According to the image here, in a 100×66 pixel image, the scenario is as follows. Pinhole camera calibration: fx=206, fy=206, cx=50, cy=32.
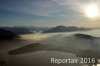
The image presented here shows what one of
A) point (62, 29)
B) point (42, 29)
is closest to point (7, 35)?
point (42, 29)

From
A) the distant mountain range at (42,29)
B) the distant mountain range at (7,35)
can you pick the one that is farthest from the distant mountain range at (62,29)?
the distant mountain range at (7,35)

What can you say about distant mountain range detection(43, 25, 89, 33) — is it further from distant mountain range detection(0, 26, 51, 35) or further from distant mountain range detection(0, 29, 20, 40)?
distant mountain range detection(0, 29, 20, 40)

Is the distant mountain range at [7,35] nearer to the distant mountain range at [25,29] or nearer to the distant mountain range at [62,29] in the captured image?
the distant mountain range at [25,29]

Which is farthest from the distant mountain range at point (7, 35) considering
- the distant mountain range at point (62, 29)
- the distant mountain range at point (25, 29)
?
the distant mountain range at point (62, 29)

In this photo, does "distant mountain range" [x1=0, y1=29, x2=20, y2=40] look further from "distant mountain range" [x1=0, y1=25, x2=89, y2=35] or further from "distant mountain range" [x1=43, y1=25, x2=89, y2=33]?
"distant mountain range" [x1=43, y1=25, x2=89, y2=33]

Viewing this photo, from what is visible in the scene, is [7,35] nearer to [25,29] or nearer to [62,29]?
[25,29]

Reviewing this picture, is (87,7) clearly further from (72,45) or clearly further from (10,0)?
(10,0)

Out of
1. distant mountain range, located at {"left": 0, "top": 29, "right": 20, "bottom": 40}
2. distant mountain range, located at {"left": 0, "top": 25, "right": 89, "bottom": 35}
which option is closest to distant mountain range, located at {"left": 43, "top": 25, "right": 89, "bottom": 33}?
distant mountain range, located at {"left": 0, "top": 25, "right": 89, "bottom": 35}

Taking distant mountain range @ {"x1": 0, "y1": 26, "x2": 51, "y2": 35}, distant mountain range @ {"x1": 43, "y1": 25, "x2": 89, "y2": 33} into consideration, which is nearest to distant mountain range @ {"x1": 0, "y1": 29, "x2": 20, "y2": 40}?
distant mountain range @ {"x1": 0, "y1": 26, "x2": 51, "y2": 35}

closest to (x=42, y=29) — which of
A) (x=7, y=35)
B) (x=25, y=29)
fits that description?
(x=25, y=29)

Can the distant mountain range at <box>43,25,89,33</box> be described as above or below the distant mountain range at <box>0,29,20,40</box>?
above

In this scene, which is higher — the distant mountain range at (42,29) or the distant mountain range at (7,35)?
the distant mountain range at (42,29)

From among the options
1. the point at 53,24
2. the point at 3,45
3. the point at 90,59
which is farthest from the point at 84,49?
the point at 3,45

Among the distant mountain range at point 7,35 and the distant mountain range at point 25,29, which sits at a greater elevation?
the distant mountain range at point 25,29
